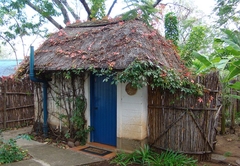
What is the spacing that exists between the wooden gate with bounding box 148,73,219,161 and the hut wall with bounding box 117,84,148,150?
1.34ft

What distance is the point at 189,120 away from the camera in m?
5.12

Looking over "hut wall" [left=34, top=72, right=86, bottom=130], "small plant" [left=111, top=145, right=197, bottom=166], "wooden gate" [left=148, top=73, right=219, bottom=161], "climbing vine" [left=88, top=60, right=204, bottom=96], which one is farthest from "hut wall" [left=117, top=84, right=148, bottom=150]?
"hut wall" [left=34, top=72, right=86, bottom=130]

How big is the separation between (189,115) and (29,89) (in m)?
6.91

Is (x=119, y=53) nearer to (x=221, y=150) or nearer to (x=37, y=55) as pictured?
(x=37, y=55)

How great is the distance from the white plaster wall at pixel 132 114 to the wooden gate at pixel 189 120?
39 centimetres

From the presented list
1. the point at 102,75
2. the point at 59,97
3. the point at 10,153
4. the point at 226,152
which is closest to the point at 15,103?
the point at 59,97

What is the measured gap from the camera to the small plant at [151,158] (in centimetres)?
477

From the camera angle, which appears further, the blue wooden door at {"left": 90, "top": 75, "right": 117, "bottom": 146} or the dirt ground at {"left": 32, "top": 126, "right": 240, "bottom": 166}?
the blue wooden door at {"left": 90, "top": 75, "right": 117, "bottom": 146}

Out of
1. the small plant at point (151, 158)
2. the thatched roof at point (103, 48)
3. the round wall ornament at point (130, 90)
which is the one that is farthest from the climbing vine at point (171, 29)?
the small plant at point (151, 158)

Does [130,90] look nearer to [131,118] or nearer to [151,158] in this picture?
[131,118]

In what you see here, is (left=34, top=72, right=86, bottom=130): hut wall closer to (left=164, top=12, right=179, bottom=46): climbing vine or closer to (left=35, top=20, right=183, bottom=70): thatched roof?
(left=35, top=20, right=183, bottom=70): thatched roof

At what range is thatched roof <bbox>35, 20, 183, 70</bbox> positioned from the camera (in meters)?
5.25

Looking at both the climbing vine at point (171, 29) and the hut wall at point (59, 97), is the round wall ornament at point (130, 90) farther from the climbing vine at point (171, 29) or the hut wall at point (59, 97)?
the climbing vine at point (171, 29)

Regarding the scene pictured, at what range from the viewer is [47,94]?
7117 millimetres
